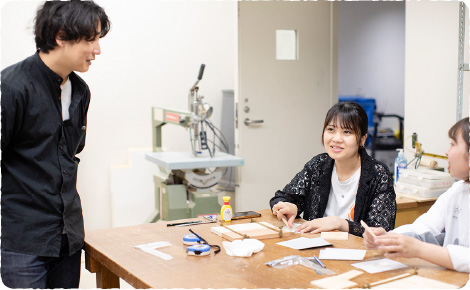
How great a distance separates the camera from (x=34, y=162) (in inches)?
70.7

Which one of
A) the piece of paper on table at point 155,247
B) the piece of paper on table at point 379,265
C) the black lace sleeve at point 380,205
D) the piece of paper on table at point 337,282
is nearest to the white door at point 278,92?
the black lace sleeve at point 380,205

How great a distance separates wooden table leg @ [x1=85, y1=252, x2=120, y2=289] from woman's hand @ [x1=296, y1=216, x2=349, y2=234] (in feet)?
2.43

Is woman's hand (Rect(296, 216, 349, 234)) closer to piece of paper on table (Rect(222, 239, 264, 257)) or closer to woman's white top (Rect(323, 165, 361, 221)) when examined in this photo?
woman's white top (Rect(323, 165, 361, 221))

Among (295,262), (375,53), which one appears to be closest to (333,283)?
(295,262)

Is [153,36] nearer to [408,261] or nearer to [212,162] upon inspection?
[212,162]

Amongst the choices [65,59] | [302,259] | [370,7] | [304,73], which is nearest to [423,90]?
[304,73]

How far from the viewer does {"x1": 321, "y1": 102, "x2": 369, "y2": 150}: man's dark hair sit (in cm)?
241

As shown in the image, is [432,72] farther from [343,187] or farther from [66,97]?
[66,97]

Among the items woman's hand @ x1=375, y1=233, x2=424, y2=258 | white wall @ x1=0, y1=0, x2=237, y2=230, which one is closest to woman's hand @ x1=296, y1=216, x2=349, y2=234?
woman's hand @ x1=375, y1=233, x2=424, y2=258

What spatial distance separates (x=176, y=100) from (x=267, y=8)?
43.4 inches

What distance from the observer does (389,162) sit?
7441 mm

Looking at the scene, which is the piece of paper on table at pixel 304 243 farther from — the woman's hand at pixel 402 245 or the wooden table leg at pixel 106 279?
the wooden table leg at pixel 106 279

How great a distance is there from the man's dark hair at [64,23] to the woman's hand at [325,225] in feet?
3.54

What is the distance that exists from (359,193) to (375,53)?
6575 millimetres
